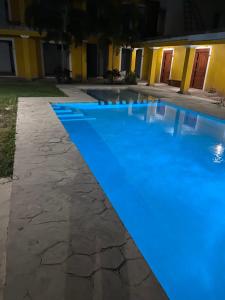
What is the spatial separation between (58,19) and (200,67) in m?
9.43

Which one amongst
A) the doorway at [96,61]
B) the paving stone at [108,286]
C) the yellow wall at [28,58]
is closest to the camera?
the paving stone at [108,286]

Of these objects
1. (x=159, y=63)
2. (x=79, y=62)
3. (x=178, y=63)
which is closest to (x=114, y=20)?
(x=79, y=62)

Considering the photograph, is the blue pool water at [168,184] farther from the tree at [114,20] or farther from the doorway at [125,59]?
the doorway at [125,59]

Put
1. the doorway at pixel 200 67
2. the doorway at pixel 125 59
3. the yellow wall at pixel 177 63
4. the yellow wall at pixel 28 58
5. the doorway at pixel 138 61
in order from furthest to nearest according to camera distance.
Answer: the doorway at pixel 138 61, the doorway at pixel 125 59, the yellow wall at pixel 177 63, the yellow wall at pixel 28 58, the doorway at pixel 200 67

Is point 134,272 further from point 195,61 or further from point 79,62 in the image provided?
point 79,62

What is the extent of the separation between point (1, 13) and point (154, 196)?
19.3m

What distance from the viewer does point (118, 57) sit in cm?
2003

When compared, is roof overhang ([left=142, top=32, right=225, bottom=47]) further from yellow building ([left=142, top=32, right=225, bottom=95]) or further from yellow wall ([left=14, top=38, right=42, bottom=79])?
yellow wall ([left=14, top=38, right=42, bottom=79])

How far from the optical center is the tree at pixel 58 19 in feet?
44.5

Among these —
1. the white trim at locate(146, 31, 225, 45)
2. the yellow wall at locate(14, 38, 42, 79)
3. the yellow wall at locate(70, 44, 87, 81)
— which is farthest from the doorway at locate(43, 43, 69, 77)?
the white trim at locate(146, 31, 225, 45)

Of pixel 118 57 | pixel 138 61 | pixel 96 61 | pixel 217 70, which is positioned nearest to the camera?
pixel 217 70

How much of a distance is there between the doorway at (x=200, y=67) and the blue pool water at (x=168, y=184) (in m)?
7.31

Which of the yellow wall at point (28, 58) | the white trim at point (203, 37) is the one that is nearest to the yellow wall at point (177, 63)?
the white trim at point (203, 37)

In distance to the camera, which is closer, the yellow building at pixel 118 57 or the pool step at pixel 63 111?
the pool step at pixel 63 111
